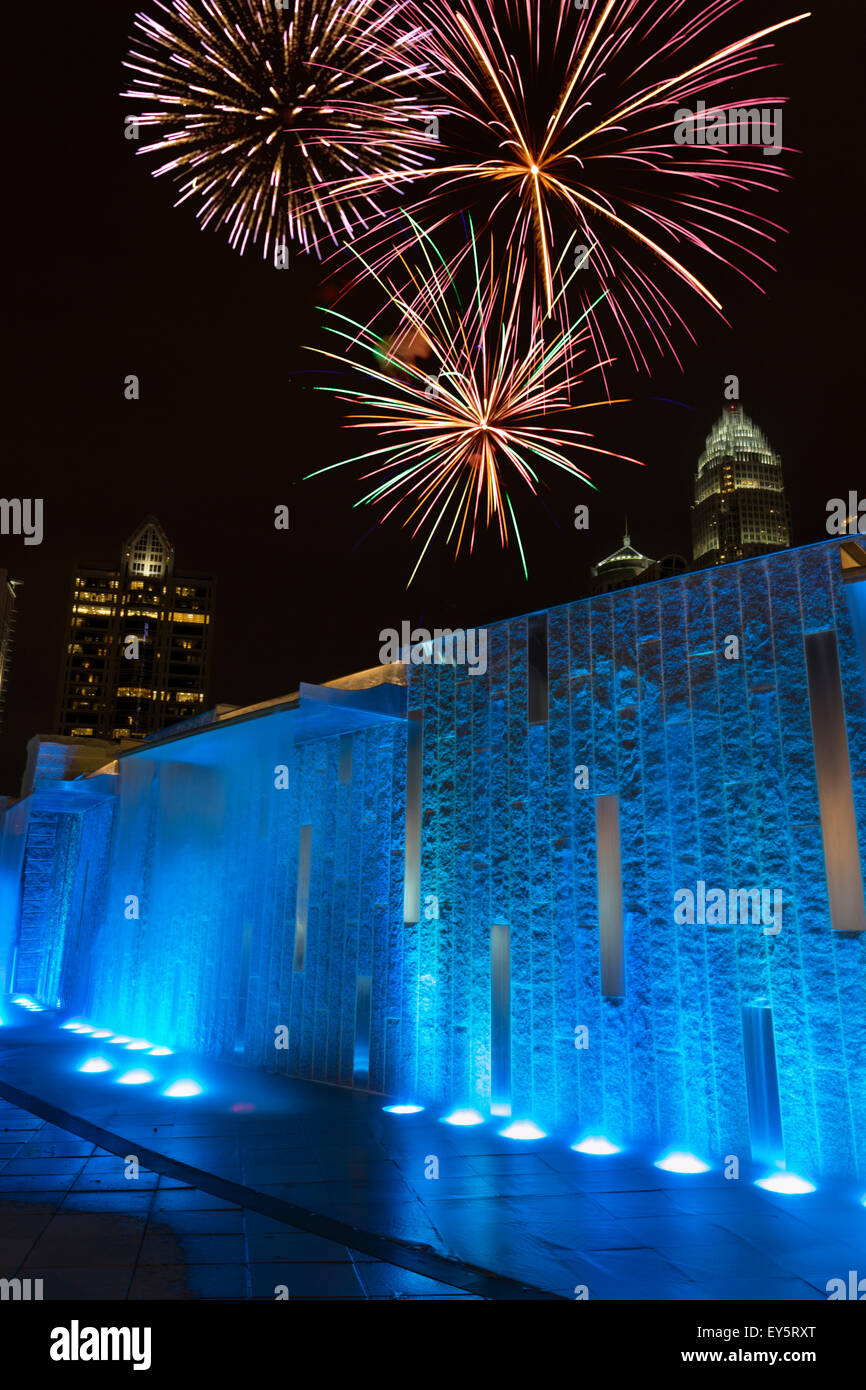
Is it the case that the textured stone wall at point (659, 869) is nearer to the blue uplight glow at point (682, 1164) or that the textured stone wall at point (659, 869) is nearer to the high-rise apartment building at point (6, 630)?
the blue uplight glow at point (682, 1164)

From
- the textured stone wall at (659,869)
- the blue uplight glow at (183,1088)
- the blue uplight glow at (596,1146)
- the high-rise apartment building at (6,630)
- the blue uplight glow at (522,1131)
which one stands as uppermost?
the high-rise apartment building at (6,630)

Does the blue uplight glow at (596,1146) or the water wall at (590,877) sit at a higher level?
the water wall at (590,877)

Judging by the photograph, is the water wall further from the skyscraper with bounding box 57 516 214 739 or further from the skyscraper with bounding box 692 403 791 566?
the skyscraper with bounding box 57 516 214 739

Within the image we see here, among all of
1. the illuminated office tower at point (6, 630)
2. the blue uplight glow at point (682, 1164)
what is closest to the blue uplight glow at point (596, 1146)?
the blue uplight glow at point (682, 1164)

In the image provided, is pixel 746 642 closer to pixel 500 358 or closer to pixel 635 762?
pixel 635 762

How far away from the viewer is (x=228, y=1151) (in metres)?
6.60

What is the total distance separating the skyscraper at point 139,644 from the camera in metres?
89.8

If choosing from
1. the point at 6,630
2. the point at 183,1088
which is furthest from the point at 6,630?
the point at 183,1088

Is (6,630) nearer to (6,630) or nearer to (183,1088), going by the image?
(6,630)

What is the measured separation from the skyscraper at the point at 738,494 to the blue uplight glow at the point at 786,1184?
200 feet

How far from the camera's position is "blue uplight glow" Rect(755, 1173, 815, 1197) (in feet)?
18.8

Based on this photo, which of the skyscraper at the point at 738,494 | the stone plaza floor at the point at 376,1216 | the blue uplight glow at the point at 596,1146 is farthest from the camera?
the skyscraper at the point at 738,494

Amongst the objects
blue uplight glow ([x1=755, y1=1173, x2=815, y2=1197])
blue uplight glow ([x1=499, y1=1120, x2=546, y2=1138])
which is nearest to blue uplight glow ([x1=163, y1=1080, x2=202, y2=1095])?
blue uplight glow ([x1=499, y1=1120, x2=546, y2=1138])
